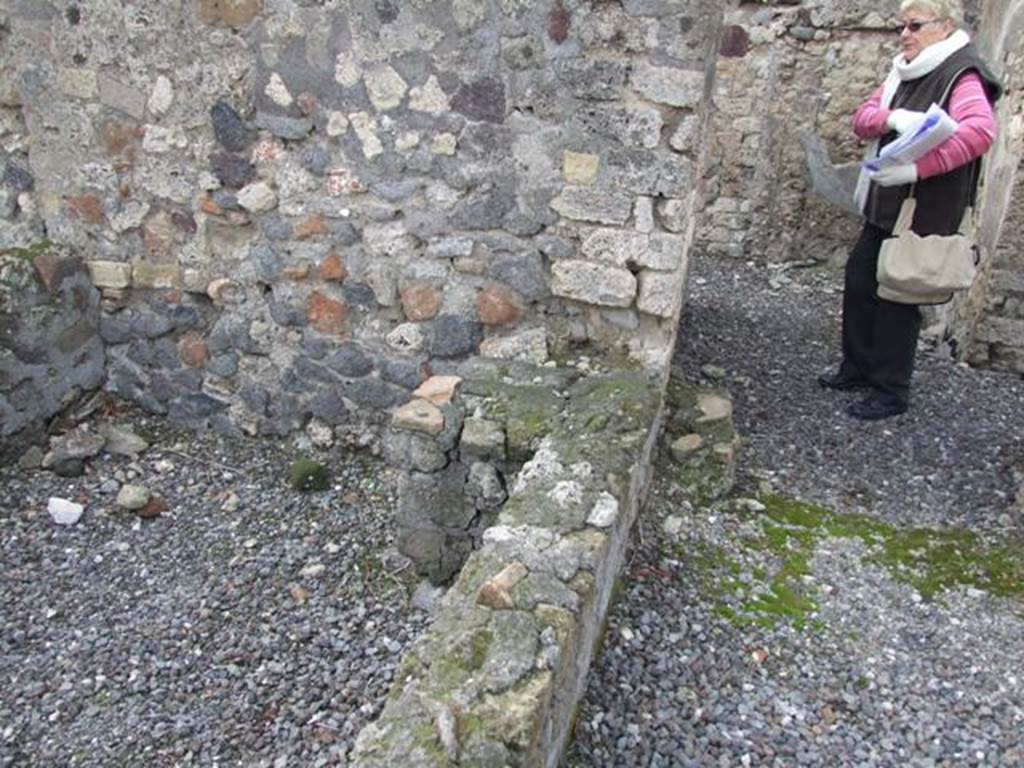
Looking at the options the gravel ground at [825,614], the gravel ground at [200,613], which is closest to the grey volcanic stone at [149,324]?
the gravel ground at [200,613]

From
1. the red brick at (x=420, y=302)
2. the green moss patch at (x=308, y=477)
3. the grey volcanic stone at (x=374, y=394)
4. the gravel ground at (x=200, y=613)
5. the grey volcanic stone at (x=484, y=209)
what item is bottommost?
the gravel ground at (x=200, y=613)

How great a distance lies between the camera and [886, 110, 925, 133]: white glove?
3693 millimetres

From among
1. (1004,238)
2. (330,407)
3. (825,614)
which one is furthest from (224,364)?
(1004,238)

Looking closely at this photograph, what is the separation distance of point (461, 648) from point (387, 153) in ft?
6.46

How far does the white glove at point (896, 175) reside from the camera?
3701 mm

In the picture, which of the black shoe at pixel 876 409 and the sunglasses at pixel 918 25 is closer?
the sunglasses at pixel 918 25

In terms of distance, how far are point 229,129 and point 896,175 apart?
8.50 ft

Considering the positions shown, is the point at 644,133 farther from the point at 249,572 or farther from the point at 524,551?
A: the point at 249,572

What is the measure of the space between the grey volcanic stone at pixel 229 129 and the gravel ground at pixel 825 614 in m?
2.03

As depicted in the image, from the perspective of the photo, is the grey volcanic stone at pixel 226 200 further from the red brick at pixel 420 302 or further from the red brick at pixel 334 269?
the red brick at pixel 420 302

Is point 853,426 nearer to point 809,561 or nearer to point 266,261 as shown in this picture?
point 809,561

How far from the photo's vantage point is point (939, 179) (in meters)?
3.78

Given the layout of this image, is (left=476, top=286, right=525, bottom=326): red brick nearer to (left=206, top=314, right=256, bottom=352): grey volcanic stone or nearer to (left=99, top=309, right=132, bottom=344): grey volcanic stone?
(left=206, top=314, right=256, bottom=352): grey volcanic stone

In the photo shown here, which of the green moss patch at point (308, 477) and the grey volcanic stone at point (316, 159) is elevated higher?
the grey volcanic stone at point (316, 159)
